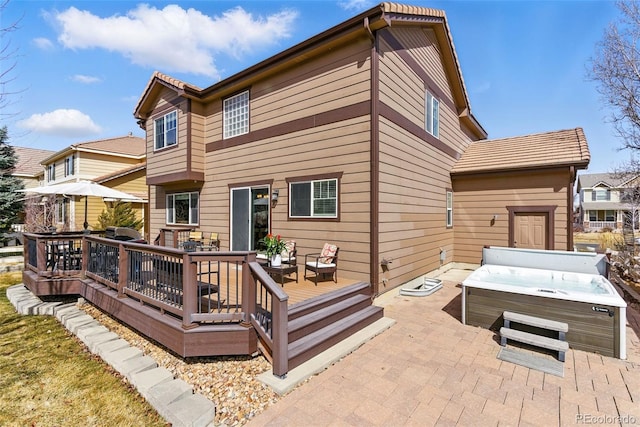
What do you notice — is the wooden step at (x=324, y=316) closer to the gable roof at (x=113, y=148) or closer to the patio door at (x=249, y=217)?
the patio door at (x=249, y=217)

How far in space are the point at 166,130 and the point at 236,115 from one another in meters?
3.19

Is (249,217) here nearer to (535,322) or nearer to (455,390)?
(455,390)

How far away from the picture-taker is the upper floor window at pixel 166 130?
9.58 meters

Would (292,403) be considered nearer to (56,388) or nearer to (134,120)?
(56,388)

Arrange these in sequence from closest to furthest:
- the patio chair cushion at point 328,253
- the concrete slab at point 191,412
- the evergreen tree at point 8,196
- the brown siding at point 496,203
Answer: the concrete slab at point 191,412
the patio chair cushion at point 328,253
the brown siding at point 496,203
the evergreen tree at point 8,196

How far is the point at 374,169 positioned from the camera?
5.55 metres

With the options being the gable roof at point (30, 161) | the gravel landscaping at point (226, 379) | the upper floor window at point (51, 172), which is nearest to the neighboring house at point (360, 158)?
the gravel landscaping at point (226, 379)

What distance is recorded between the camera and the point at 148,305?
4289mm

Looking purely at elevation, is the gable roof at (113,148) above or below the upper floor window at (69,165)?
above

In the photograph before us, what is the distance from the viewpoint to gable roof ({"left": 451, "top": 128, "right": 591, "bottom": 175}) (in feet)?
26.4

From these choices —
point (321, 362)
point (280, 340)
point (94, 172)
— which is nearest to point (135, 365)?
point (280, 340)

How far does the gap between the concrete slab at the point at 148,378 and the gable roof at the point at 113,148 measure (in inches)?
607

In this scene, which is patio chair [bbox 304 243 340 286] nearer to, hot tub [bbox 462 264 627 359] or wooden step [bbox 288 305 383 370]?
wooden step [bbox 288 305 383 370]

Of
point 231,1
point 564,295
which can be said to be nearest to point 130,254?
point 564,295
